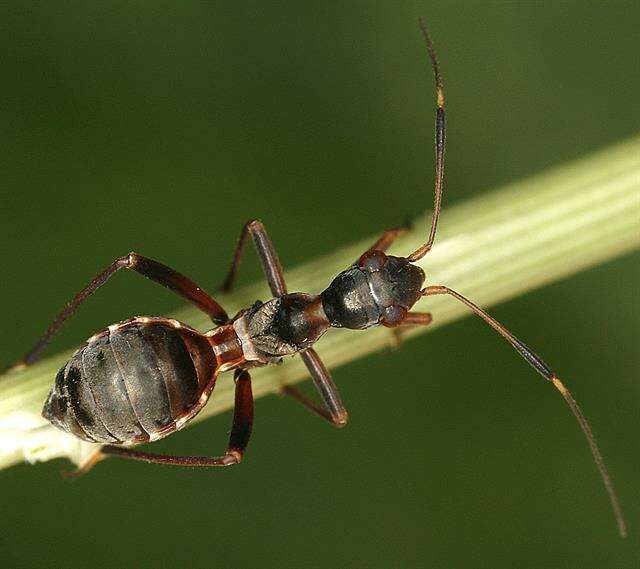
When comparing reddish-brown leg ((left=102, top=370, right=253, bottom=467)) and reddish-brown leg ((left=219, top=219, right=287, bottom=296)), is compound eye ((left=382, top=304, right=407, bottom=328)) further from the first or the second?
reddish-brown leg ((left=102, top=370, right=253, bottom=467))

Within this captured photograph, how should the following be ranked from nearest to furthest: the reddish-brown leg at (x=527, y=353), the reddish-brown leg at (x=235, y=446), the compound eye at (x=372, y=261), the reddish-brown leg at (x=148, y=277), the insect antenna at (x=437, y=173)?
the reddish-brown leg at (x=527, y=353)
the insect antenna at (x=437, y=173)
the reddish-brown leg at (x=235, y=446)
the reddish-brown leg at (x=148, y=277)
the compound eye at (x=372, y=261)

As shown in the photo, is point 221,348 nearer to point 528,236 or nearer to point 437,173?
point 437,173

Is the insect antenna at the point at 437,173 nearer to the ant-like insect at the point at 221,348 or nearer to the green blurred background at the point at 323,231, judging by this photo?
the ant-like insect at the point at 221,348

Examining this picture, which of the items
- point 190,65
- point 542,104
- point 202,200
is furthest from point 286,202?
point 542,104

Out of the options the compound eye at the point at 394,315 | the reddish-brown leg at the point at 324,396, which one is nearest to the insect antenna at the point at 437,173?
the compound eye at the point at 394,315

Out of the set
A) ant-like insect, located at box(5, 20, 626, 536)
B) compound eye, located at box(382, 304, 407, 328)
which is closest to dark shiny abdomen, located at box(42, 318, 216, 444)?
ant-like insect, located at box(5, 20, 626, 536)

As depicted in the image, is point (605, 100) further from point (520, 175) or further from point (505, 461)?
point (505, 461)
